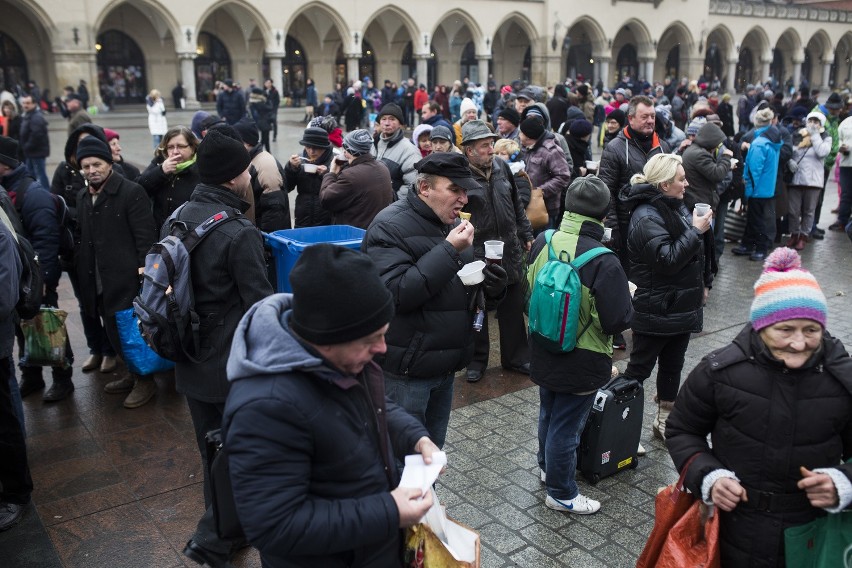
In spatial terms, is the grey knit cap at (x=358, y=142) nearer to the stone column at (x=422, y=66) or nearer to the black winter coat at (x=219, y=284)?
the black winter coat at (x=219, y=284)

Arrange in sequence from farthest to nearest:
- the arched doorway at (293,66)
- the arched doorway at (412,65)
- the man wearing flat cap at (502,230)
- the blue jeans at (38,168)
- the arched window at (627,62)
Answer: the arched window at (627,62) < the arched doorway at (412,65) < the arched doorway at (293,66) < the blue jeans at (38,168) < the man wearing flat cap at (502,230)

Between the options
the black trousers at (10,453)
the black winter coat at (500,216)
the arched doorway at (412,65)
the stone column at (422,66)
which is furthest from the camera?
the arched doorway at (412,65)

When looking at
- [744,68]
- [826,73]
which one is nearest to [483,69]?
[744,68]

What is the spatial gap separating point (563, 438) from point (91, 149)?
11.2ft

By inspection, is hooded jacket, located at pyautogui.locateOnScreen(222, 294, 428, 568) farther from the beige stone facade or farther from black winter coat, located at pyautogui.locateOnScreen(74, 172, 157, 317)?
the beige stone facade

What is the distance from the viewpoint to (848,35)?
188 feet

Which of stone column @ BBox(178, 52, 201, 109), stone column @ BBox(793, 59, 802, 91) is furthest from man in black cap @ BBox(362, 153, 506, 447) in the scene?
stone column @ BBox(793, 59, 802, 91)

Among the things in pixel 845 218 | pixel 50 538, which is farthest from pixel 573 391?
pixel 845 218

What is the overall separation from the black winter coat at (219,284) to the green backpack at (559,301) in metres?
1.34

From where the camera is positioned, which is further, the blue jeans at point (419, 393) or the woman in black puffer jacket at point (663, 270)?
the woman in black puffer jacket at point (663, 270)

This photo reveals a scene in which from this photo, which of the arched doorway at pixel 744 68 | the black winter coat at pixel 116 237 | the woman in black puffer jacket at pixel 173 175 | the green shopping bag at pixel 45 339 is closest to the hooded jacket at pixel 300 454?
the black winter coat at pixel 116 237

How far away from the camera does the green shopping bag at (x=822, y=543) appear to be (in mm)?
2457

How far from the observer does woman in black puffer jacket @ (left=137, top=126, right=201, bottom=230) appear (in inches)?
207

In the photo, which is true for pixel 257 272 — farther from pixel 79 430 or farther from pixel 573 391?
pixel 79 430
